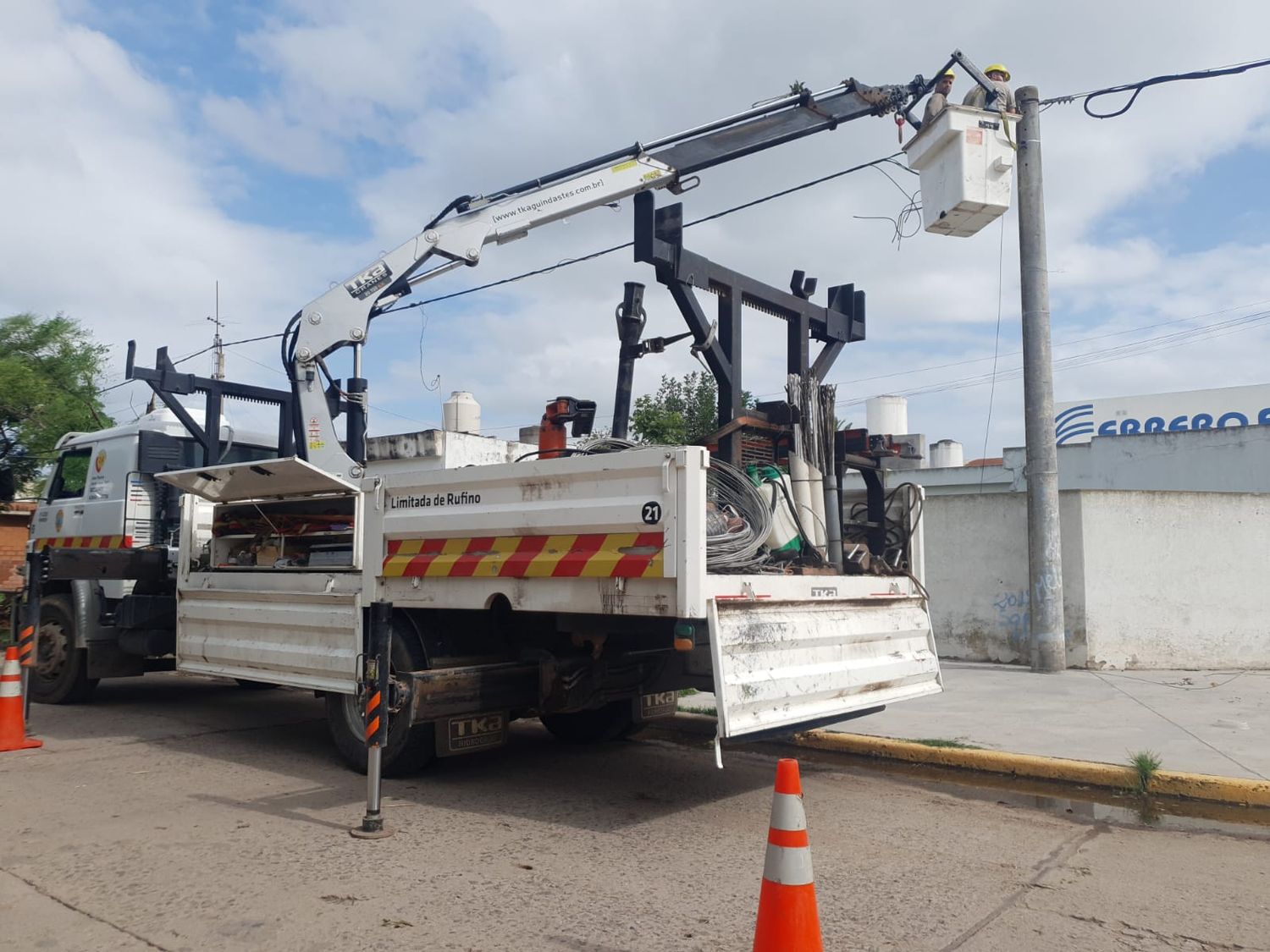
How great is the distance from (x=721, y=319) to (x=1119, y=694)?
5.68 m

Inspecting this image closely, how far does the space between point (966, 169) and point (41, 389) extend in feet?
49.4

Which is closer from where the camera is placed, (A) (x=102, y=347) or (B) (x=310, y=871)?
(B) (x=310, y=871)

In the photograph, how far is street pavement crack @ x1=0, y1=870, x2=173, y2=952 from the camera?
390 centimetres

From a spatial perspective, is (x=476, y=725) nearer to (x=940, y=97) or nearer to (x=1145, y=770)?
(x=1145, y=770)

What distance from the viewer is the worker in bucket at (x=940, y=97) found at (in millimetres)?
7781

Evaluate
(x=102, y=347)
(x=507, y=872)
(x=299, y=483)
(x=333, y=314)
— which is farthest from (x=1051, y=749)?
(x=102, y=347)

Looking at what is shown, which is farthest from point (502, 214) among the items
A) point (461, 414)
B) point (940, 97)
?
point (461, 414)

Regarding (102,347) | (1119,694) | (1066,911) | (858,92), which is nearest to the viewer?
(1066,911)

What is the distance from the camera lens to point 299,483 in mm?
7230

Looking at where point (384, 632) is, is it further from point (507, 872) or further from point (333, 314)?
point (333, 314)

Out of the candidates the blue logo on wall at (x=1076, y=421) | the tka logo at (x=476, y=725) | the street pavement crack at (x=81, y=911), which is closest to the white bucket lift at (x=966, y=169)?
the tka logo at (x=476, y=725)

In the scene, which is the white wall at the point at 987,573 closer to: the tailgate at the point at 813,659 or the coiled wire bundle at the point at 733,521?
the tailgate at the point at 813,659

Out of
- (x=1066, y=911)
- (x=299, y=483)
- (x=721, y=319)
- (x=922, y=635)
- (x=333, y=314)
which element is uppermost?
(x=333, y=314)

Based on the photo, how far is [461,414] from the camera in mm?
25125
